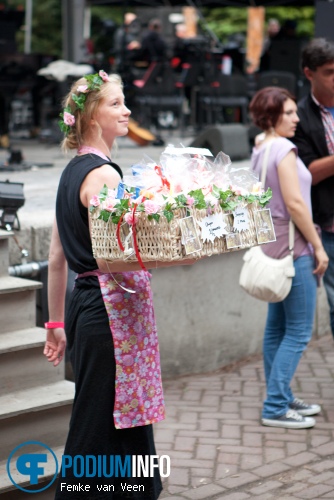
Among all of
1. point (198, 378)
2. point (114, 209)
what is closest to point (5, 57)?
point (198, 378)

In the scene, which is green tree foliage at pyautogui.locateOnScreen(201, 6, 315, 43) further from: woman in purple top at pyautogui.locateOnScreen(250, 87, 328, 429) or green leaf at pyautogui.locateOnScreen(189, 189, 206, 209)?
green leaf at pyautogui.locateOnScreen(189, 189, 206, 209)

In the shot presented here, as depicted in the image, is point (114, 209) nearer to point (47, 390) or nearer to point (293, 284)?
point (47, 390)

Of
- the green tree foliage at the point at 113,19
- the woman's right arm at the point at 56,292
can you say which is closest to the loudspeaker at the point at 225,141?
the woman's right arm at the point at 56,292

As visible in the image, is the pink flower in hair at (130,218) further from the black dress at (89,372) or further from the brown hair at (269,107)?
the brown hair at (269,107)

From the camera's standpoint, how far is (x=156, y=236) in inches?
124

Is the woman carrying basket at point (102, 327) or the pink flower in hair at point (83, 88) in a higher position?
the pink flower in hair at point (83, 88)

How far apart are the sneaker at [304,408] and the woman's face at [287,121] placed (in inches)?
59.3

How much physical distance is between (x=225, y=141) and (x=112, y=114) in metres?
5.40

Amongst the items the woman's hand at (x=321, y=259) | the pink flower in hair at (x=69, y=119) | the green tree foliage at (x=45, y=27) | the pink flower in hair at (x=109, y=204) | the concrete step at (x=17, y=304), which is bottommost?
the concrete step at (x=17, y=304)

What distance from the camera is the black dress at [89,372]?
3469 mm

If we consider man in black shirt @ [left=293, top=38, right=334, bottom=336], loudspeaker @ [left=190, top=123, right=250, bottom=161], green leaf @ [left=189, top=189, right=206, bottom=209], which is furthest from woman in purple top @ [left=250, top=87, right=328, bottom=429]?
loudspeaker @ [left=190, top=123, right=250, bottom=161]

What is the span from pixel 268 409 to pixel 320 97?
1739 mm

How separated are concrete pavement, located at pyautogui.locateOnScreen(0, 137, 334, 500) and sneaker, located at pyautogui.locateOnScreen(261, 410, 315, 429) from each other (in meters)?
0.03

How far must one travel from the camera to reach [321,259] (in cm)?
495
